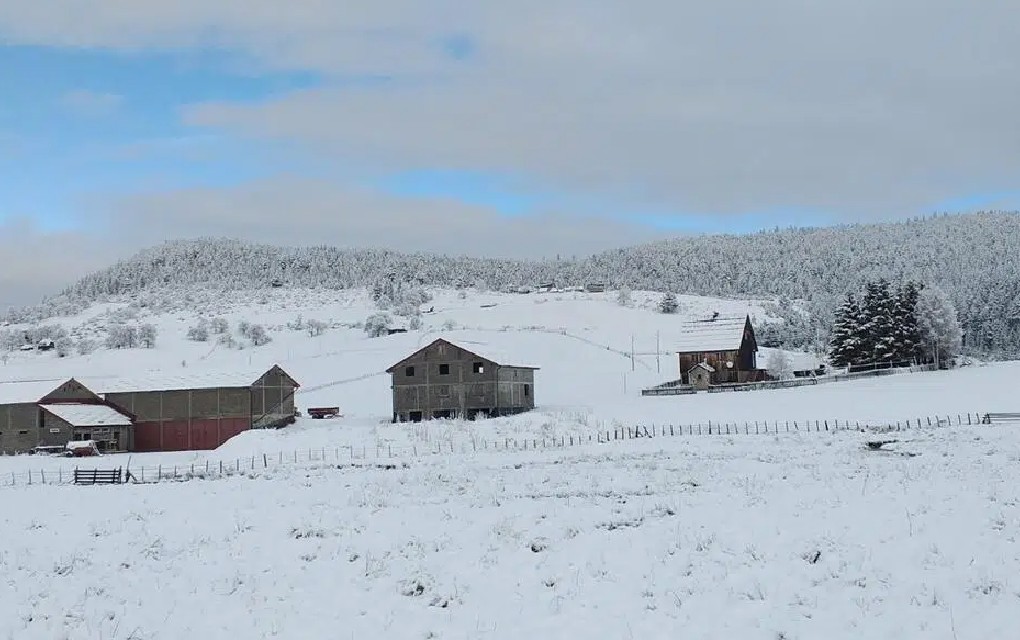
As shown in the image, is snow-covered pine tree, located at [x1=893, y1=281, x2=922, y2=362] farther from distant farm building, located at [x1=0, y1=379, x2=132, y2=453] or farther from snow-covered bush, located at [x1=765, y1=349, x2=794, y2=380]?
distant farm building, located at [x1=0, y1=379, x2=132, y2=453]

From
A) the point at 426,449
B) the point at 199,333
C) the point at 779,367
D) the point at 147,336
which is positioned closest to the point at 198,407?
the point at 426,449

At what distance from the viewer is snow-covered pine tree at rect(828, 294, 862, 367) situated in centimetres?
8875

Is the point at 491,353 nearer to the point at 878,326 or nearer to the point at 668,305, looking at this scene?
the point at 878,326

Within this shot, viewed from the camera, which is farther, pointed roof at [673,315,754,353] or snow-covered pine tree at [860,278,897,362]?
snow-covered pine tree at [860,278,897,362]

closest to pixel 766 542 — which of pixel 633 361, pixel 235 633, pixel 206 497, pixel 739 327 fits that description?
pixel 235 633

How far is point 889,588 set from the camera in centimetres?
1545

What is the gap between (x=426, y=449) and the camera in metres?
50.5

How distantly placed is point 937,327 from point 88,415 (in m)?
76.6

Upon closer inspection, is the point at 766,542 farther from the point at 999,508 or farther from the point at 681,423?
the point at 681,423

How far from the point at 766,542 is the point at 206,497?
1919 centimetres

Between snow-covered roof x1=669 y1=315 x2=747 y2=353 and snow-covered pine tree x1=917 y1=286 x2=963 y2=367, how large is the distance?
1858 cm

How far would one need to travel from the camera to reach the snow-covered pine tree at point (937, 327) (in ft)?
296

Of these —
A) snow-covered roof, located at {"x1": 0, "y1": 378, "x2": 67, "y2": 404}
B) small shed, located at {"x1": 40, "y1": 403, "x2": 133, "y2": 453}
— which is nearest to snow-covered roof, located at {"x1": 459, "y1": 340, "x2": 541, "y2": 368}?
small shed, located at {"x1": 40, "y1": 403, "x2": 133, "y2": 453}

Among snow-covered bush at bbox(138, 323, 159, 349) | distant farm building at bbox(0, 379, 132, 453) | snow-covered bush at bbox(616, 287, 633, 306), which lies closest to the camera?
distant farm building at bbox(0, 379, 132, 453)
